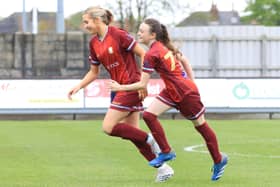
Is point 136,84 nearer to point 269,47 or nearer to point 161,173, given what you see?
point 161,173

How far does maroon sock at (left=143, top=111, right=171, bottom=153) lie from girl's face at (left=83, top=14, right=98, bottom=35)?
1.11m

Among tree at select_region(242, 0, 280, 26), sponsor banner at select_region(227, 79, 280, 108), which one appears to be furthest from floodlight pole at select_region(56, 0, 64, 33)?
tree at select_region(242, 0, 280, 26)

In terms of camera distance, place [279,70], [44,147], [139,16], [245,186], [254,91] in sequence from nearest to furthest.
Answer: [245,186] → [44,147] → [254,91] → [279,70] → [139,16]

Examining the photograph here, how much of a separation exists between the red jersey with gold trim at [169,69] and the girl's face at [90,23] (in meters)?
0.71

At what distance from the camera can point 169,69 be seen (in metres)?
10.3

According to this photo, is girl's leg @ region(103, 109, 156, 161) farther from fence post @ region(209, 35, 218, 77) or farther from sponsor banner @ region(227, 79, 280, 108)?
fence post @ region(209, 35, 218, 77)

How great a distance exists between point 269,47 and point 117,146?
82.0 feet

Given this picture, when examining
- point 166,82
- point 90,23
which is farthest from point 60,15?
point 166,82

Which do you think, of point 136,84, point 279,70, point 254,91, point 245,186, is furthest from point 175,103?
point 279,70

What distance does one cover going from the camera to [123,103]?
34.4 ft

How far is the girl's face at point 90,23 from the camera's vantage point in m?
10.6

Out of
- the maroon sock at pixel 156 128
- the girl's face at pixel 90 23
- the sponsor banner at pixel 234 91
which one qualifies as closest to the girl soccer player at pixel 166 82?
the maroon sock at pixel 156 128

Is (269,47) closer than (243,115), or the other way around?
(243,115)

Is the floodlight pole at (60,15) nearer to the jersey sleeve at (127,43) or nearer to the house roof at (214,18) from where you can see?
the jersey sleeve at (127,43)
